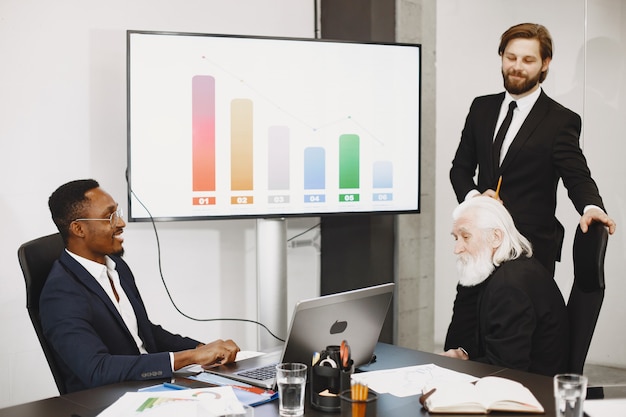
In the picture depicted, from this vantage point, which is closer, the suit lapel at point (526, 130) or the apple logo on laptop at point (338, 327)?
the apple logo on laptop at point (338, 327)

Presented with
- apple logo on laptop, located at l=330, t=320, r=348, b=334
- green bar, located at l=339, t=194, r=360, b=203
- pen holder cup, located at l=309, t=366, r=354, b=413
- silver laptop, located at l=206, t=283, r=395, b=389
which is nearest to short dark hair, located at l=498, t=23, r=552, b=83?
green bar, located at l=339, t=194, r=360, b=203

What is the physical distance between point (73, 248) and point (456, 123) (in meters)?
2.58

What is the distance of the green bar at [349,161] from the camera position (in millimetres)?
3662

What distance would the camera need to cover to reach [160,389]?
6.41ft

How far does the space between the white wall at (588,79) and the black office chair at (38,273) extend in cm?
272

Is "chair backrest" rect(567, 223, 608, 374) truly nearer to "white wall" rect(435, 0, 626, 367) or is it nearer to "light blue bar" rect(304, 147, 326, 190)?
"light blue bar" rect(304, 147, 326, 190)

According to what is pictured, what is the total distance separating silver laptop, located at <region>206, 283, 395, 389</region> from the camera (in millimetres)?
1946

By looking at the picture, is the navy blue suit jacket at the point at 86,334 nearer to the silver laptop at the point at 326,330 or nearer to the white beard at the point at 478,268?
the silver laptop at the point at 326,330

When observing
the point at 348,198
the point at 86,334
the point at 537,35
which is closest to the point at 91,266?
the point at 86,334

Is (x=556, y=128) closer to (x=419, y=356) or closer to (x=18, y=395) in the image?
(x=419, y=356)

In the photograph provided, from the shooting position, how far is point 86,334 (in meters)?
2.20

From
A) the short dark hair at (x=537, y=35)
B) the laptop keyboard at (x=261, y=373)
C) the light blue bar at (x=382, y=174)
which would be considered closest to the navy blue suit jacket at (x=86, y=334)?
the laptop keyboard at (x=261, y=373)

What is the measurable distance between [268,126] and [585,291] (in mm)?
1695

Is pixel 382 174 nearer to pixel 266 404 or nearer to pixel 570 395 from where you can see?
pixel 266 404
